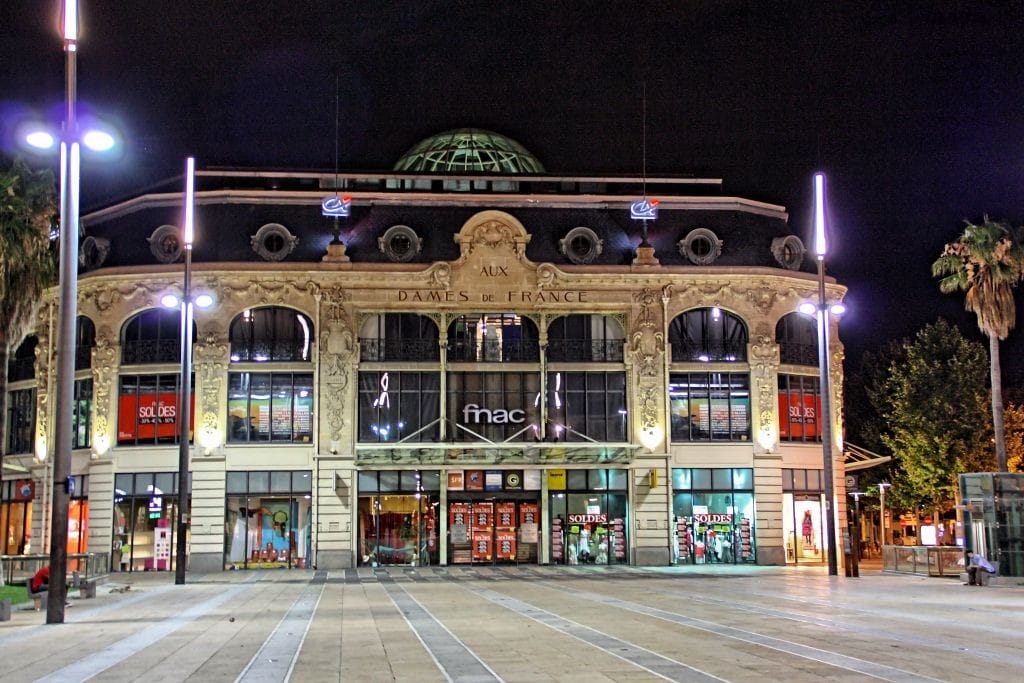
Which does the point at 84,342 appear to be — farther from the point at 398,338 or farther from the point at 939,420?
the point at 939,420

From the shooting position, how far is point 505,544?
51.0m

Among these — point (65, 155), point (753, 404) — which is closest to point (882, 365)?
point (753, 404)

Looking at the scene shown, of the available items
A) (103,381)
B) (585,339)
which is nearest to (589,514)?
(585,339)

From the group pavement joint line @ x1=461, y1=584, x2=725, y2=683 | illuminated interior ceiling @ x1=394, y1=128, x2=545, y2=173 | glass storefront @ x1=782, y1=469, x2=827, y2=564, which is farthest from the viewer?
illuminated interior ceiling @ x1=394, y1=128, x2=545, y2=173

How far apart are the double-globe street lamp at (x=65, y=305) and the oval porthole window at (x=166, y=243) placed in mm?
26134

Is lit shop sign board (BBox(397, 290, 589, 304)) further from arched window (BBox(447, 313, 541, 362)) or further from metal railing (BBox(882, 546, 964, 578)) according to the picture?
metal railing (BBox(882, 546, 964, 578))

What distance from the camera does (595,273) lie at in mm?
51406

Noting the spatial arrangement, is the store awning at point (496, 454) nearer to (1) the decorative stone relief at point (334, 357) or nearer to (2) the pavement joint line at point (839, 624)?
(1) the decorative stone relief at point (334, 357)

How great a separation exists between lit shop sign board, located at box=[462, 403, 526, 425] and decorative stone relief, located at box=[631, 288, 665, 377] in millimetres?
5493

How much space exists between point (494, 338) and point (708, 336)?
9.34 metres

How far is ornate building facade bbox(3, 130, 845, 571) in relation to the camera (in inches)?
1976

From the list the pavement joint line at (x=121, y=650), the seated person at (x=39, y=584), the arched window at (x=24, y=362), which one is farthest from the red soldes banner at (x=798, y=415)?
the arched window at (x=24, y=362)

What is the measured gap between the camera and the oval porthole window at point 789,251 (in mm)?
53188

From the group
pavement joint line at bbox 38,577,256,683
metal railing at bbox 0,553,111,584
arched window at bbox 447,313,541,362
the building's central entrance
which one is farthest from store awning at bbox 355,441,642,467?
pavement joint line at bbox 38,577,256,683
